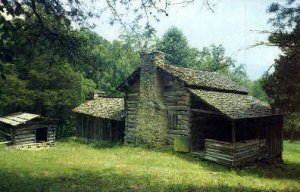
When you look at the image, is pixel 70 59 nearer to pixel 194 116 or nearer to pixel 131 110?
pixel 194 116

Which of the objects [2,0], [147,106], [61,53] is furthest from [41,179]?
[147,106]

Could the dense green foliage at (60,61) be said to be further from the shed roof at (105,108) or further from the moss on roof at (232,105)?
the moss on roof at (232,105)

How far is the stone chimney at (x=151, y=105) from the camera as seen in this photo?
2575 cm

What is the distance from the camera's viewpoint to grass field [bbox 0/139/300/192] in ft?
47.5

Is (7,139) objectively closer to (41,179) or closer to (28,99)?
(28,99)

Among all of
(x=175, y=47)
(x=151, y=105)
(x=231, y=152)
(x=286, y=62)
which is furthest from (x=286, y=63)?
(x=175, y=47)

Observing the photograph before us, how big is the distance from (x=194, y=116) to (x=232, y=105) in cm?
284

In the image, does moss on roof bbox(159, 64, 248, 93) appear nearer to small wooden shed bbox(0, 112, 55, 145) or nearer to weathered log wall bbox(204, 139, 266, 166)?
weathered log wall bbox(204, 139, 266, 166)

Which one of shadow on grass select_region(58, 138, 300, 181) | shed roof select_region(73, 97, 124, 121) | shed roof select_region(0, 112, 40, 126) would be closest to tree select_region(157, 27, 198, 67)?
shed roof select_region(73, 97, 124, 121)

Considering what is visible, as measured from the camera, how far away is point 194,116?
78.6 feet

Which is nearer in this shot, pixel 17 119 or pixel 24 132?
pixel 24 132

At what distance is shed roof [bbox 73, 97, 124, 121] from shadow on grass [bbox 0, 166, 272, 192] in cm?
1336

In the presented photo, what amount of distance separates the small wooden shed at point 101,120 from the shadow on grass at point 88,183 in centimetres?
1331

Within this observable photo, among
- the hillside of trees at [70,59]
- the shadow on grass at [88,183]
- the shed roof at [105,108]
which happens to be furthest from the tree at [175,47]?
the shadow on grass at [88,183]
